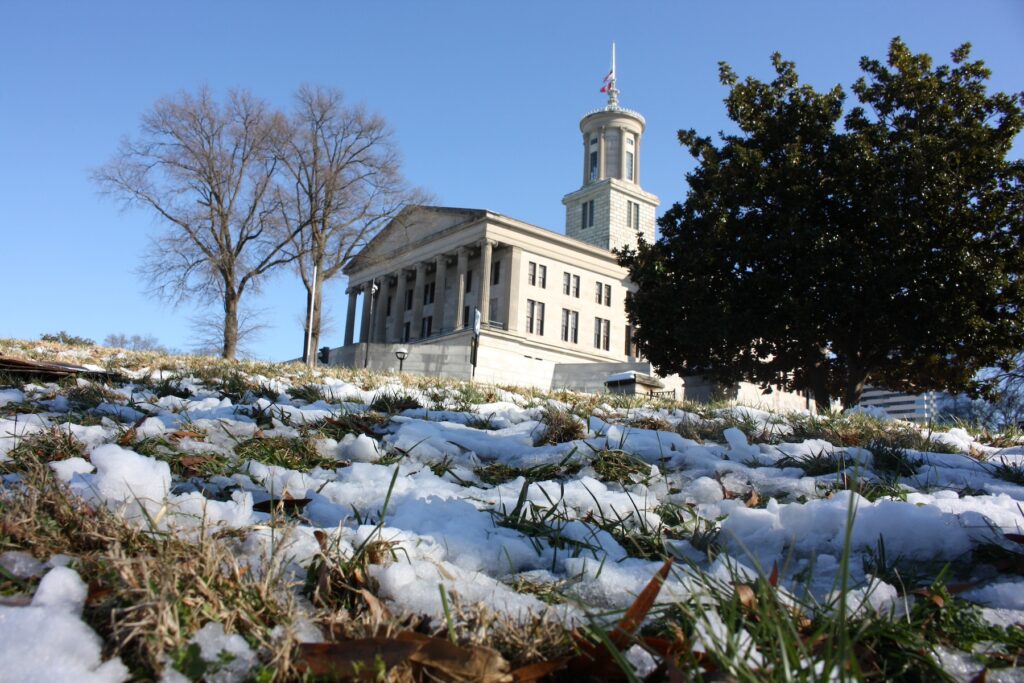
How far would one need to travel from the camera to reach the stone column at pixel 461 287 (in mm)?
53594

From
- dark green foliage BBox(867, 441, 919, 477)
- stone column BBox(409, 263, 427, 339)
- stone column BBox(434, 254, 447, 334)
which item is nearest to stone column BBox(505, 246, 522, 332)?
stone column BBox(434, 254, 447, 334)

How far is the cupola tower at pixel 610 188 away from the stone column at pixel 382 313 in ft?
64.0

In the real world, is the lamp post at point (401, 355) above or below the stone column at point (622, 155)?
below

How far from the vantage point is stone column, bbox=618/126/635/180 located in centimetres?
6894

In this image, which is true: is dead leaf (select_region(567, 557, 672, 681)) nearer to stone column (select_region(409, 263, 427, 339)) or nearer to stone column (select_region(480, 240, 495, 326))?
stone column (select_region(480, 240, 495, 326))

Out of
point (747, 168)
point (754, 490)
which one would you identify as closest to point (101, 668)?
point (754, 490)

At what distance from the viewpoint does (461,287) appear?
53500mm

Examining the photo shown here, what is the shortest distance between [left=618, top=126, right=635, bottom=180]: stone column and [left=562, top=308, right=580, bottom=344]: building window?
19.5m

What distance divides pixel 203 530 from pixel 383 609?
470 mm

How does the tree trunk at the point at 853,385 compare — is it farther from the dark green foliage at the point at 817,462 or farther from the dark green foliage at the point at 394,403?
the dark green foliage at the point at 817,462

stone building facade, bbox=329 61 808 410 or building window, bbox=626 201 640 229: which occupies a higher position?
building window, bbox=626 201 640 229

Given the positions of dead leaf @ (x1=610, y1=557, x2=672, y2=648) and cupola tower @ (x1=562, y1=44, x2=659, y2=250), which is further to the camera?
cupola tower @ (x1=562, y1=44, x2=659, y2=250)

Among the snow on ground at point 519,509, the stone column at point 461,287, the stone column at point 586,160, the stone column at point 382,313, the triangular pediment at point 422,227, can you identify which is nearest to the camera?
the snow on ground at point 519,509

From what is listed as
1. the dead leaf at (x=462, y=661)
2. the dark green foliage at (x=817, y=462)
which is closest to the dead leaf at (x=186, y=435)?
the dead leaf at (x=462, y=661)
